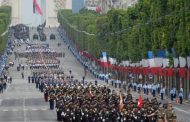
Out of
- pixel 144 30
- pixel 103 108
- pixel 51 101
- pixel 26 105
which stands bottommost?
pixel 26 105

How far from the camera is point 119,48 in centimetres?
11625

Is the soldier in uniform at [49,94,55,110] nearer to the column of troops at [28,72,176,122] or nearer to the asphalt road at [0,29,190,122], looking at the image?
the asphalt road at [0,29,190,122]

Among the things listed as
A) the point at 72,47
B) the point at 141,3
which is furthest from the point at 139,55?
the point at 72,47

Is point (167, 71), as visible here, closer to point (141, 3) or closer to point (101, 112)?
point (141, 3)

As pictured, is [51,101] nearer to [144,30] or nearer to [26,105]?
[26,105]

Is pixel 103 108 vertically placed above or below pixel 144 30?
below

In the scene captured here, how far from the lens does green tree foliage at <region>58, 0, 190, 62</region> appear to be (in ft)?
250

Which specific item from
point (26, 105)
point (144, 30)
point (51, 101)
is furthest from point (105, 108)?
point (144, 30)

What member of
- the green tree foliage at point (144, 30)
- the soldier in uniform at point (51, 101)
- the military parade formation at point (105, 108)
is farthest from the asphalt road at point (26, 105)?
the green tree foliage at point (144, 30)

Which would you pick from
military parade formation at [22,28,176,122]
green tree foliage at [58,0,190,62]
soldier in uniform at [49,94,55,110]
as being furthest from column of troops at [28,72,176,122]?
green tree foliage at [58,0,190,62]

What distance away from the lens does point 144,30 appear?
312 feet

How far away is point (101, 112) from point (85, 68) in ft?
290

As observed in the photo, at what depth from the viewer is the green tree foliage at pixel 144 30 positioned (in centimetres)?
7625

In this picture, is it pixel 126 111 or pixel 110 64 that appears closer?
pixel 126 111
